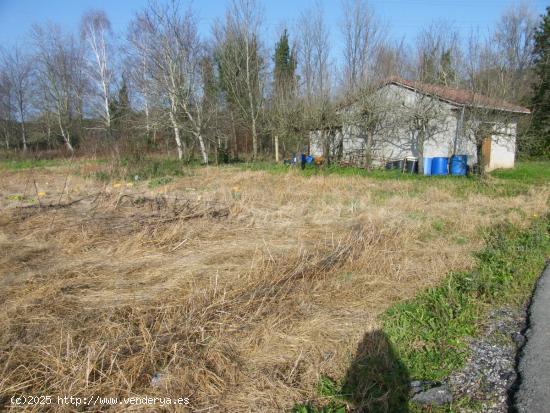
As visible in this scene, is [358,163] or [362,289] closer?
[362,289]

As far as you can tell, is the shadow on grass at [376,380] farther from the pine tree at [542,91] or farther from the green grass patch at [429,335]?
the pine tree at [542,91]

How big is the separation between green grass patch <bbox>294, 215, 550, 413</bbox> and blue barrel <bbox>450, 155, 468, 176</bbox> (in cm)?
1040

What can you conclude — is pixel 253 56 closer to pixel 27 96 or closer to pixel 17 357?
pixel 17 357

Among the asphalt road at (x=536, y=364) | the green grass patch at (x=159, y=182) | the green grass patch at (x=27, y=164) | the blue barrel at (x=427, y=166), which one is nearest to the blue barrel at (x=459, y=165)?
the blue barrel at (x=427, y=166)

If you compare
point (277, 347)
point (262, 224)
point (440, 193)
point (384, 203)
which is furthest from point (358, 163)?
point (277, 347)

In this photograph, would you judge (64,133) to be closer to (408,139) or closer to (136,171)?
(136,171)

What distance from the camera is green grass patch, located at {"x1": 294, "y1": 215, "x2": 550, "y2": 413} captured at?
238cm

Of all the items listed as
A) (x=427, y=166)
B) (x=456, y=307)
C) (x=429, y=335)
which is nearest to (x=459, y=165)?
(x=427, y=166)

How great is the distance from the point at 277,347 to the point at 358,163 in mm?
15624

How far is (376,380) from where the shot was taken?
2504mm

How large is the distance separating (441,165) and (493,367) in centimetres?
1312

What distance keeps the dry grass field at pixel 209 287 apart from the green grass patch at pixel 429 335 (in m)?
0.16

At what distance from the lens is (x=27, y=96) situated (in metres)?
33.0

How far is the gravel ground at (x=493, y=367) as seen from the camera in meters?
2.35
